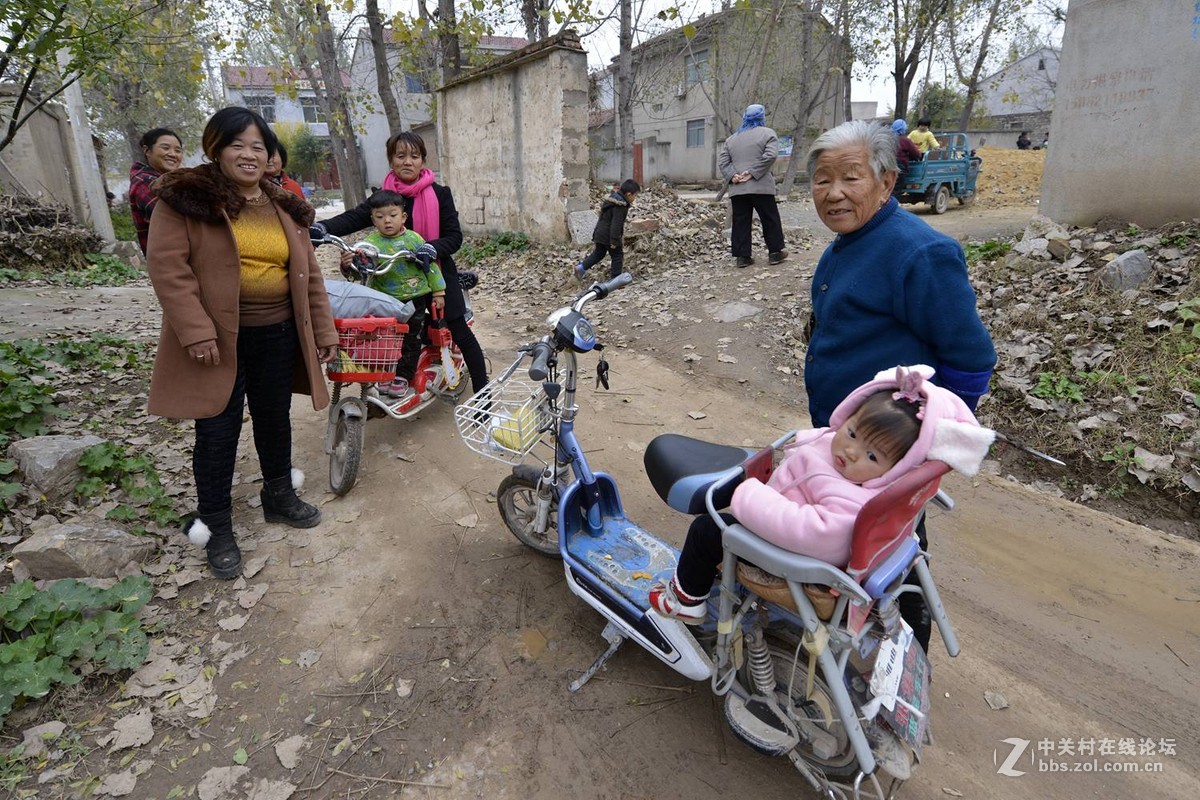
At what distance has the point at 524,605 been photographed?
3.14 m

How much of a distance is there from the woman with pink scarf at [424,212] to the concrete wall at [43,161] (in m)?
11.8

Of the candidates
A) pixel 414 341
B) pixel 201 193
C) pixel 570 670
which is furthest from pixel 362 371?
pixel 570 670

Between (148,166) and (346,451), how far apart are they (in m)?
3.25

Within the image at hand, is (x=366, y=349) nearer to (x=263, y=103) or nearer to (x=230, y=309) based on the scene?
(x=230, y=309)

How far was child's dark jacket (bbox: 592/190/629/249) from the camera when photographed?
863 cm

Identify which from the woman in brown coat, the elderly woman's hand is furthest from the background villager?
the elderly woman's hand

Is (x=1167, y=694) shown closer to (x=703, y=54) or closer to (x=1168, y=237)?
(x=1168, y=237)

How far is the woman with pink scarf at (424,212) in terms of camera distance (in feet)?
14.9

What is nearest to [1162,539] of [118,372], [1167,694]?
[1167,694]

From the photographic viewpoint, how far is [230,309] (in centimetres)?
304

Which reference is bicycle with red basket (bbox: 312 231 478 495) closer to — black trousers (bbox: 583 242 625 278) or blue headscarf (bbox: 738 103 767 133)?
black trousers (bbox: 583 242 625 278)

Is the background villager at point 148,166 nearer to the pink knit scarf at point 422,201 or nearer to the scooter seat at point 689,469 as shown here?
the pink knit scarf at point 422,201

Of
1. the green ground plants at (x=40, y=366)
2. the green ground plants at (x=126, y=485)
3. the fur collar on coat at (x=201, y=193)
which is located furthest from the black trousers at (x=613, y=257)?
the fur collar on coat at (x=201, y=193)

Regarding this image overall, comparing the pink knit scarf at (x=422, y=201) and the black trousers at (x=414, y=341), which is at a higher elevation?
the pink knit scarf at (x=422, y=201)
